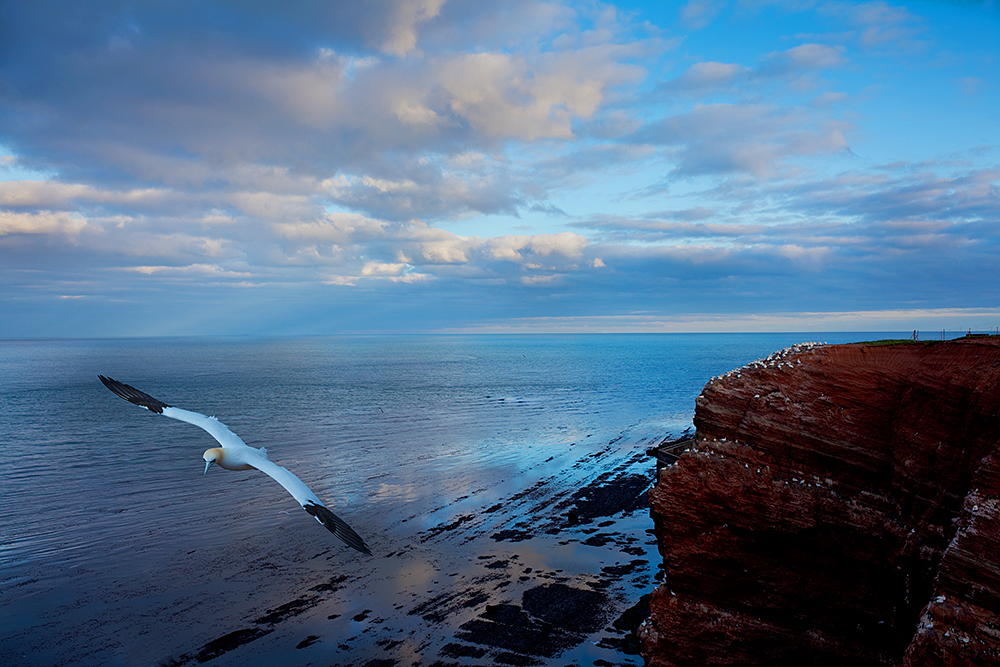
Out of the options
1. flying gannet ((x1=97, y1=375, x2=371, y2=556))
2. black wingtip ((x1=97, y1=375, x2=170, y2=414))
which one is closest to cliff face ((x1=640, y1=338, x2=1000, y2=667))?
flying gannet ((x1=97, y1=375, x2=371, y2=556))

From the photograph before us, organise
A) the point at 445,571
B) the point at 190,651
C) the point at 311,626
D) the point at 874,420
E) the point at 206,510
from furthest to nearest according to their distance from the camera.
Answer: the point at 206,510 < the point at 445,571 < the point at 311,626 < the point at 190,651 < the point at 874,420

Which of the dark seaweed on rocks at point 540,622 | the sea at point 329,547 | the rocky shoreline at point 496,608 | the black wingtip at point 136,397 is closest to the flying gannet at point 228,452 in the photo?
the black wingtip at point 136,397

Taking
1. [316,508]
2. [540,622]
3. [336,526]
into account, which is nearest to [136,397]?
[316,508]

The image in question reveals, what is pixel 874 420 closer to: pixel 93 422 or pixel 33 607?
pixel 33 607

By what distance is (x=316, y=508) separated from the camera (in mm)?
10578

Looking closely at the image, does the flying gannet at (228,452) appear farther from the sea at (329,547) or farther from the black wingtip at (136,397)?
the sea at (329,547)

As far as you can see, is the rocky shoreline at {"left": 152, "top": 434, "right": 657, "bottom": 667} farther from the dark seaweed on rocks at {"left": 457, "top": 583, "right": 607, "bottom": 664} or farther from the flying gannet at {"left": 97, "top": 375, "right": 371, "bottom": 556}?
the flying gannet at {"left": 97, "top": 375, "right": 371, "bottom": 556}

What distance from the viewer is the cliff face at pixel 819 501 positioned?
9570 millimetres

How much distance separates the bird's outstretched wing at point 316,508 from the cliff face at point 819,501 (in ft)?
20.8

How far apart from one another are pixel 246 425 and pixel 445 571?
3378cm

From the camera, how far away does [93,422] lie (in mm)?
47281

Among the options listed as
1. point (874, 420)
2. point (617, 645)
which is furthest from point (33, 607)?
point (874, 420)

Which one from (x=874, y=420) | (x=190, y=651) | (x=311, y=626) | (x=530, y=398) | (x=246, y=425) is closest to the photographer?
(x=874, y=420)

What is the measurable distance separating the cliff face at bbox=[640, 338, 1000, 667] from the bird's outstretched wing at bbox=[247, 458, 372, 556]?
20.8 ft
